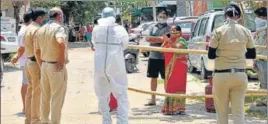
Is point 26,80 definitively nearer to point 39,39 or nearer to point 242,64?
point 39,39

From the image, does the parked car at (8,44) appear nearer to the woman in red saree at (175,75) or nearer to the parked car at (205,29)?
the woman in red saree at (175,75)

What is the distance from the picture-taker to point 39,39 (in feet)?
22.9

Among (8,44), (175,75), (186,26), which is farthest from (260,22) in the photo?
(186,26)

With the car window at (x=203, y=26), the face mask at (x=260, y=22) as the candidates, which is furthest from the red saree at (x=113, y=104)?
the car window at (x=203, y=26)

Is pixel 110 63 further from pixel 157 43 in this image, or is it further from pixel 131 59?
pixel 131 59

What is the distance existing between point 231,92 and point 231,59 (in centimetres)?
39

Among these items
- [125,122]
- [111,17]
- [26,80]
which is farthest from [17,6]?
[125,122]

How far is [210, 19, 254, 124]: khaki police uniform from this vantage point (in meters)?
6.18

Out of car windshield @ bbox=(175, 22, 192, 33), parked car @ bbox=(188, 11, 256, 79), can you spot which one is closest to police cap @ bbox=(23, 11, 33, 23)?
parked car @ bbox=(188, 11, 256, 79)

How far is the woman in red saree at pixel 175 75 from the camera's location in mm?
8555

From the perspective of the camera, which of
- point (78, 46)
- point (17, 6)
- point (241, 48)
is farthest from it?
point (78, 46)

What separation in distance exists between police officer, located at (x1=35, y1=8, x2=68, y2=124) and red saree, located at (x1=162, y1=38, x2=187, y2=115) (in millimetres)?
2149

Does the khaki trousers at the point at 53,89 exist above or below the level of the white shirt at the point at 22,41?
below

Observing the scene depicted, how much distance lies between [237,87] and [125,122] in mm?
1604
